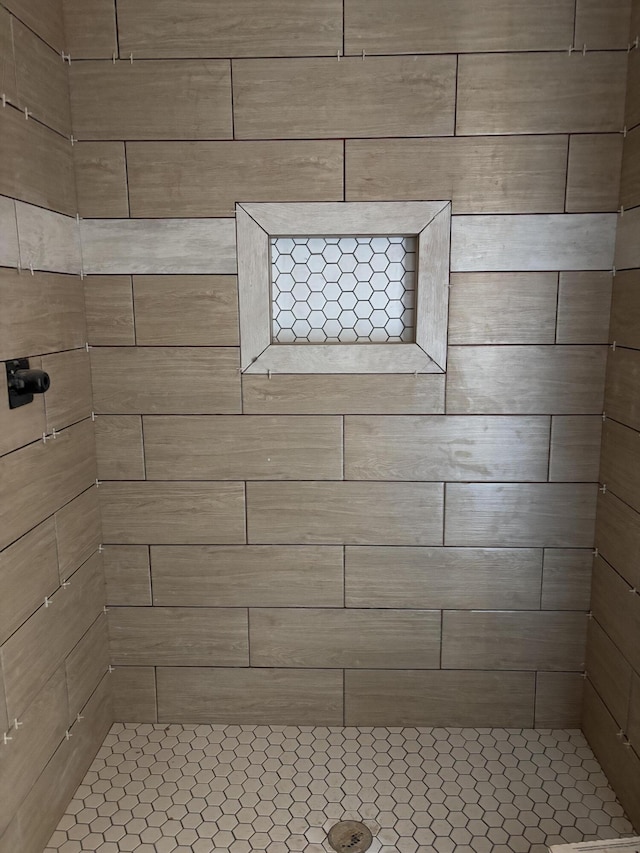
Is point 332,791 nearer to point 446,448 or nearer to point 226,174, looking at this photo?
point 446,448

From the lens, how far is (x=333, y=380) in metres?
1.82

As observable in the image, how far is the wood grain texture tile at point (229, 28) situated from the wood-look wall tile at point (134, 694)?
1765 mm

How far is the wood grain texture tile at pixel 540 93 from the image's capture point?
5.44ft

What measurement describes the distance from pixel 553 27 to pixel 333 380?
1.06 m

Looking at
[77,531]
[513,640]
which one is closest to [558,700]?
[513,640]

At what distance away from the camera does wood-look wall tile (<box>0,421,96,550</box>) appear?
141cm

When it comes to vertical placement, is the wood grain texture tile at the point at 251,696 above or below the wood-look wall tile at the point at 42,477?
below

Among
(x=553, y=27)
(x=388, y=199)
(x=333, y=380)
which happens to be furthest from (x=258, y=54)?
(x=333, y=380)

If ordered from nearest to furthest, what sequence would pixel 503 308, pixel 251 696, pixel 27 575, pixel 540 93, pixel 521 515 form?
1. pixel 27 575
2. pixel 540 93
3. pixel 503 308
4. pixel 521 515
5. pixel 251 696

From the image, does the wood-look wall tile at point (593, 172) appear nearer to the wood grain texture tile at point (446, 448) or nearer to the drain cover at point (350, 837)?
the wood grain texture tile at point (446, 448)

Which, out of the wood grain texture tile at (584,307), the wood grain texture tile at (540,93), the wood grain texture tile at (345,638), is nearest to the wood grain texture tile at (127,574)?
the wood grain texture tile at (345,638)

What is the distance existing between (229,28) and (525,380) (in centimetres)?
122

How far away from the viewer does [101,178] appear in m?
1.75

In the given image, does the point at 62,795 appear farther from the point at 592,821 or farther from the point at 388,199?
the point at 388,199
